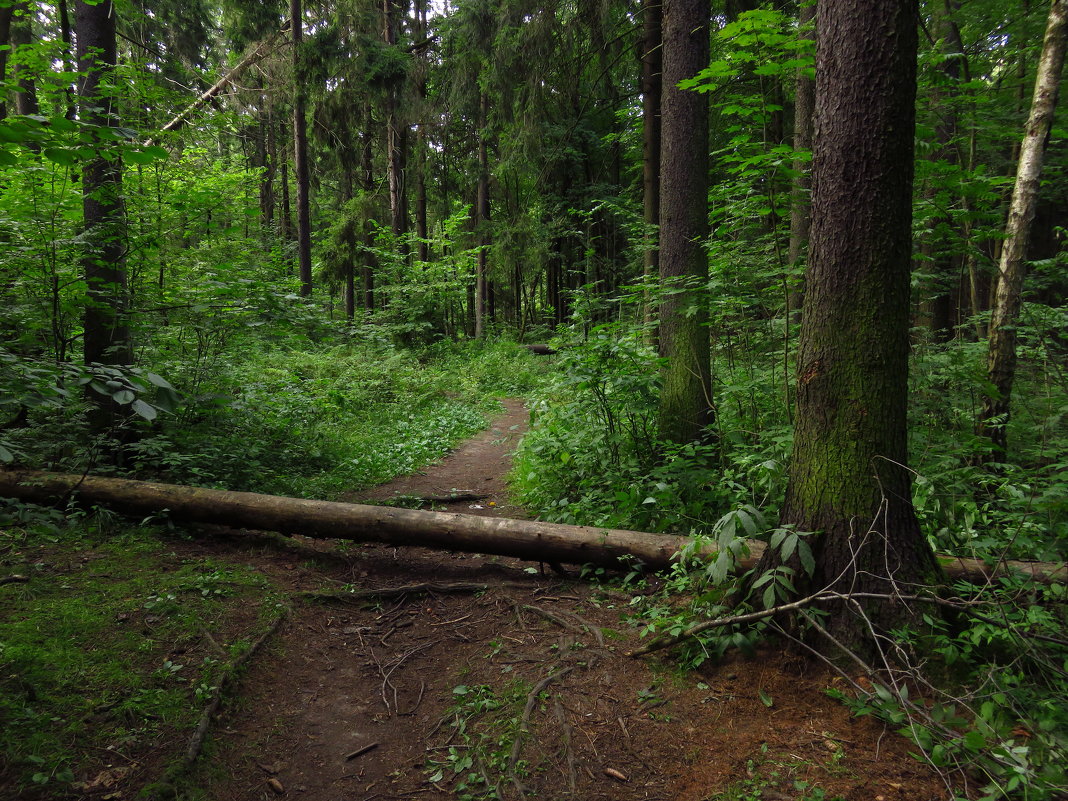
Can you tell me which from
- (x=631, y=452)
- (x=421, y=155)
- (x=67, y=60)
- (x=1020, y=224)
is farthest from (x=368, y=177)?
(x=1020, y=224)

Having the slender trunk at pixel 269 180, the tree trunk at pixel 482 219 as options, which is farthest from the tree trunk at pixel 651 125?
the slender trunk at pixel 269 180

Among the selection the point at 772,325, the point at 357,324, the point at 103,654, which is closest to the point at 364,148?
the point at 357,324

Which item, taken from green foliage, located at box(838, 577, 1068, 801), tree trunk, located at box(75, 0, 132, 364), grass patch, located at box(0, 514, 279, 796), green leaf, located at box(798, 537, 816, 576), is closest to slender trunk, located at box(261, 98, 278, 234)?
tree trunk, located at box(75, 0, 132, 364)

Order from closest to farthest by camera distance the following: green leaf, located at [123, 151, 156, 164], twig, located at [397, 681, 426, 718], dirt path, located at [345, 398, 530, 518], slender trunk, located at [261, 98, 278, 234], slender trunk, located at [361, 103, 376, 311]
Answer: green leaf, located at [123, 151, 156, 164] < twig, located at [397, 681, 426, 718] < dirt path, located at [345, 398, 530, 518] < slender trunk, located at [361, 103, 376, 311] < slender trunk, located at [261, 98, 278, 234]

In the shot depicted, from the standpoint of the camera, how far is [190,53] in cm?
1909

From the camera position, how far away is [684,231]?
6.20 metres

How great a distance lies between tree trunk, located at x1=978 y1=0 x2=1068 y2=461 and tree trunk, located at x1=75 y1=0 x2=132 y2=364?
9321 mm

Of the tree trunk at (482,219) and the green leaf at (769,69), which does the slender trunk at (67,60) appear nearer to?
the green leaf at (769,69)

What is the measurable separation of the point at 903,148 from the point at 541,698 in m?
3.77

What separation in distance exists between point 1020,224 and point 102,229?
9.70m

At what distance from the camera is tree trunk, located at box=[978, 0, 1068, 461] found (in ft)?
17.8

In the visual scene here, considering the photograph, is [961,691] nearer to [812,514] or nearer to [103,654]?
[812,514]

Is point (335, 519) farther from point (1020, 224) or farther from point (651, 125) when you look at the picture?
point (651, 125)

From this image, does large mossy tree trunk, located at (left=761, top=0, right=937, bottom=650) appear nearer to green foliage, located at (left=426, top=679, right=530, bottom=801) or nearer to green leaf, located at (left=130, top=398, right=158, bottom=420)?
green foliage, located at (left=426, top=679, right=530, bottom=801)
